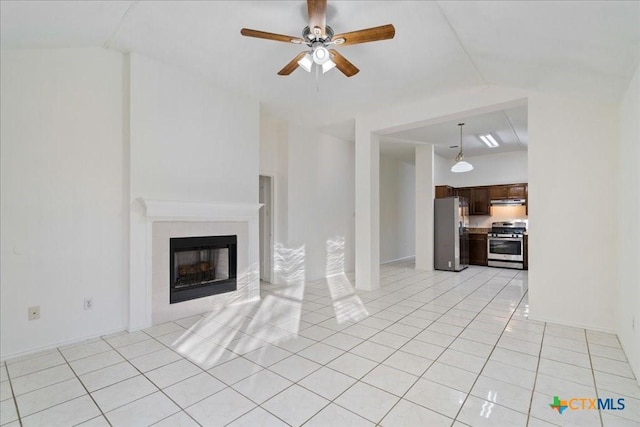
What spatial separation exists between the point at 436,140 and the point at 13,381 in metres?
7.09

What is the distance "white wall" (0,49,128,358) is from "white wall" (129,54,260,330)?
0.18 metres

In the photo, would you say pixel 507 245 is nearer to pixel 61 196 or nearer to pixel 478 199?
pixel 478 199

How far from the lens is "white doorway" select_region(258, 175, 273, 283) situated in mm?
5590

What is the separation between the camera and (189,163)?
3.77 metres

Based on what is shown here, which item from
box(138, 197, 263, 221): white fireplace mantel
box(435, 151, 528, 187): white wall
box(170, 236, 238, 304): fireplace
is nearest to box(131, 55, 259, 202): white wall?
box(138, 197, 263, 221): white fireplace mantel

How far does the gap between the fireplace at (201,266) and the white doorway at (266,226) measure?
1.35 metres

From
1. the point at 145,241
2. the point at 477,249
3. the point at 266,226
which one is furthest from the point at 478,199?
the point at 145,241

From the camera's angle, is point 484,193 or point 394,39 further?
point 484,193

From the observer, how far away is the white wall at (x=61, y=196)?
2691 millimetres

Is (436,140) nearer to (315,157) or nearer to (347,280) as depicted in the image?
(315,157)

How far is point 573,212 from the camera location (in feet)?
11.2

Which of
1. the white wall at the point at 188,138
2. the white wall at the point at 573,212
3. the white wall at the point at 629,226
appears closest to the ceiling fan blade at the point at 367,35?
the white wall at the point at 629,226

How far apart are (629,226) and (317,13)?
10.4ft

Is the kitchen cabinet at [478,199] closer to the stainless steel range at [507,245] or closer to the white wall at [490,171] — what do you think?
the white wall at [490,171]
